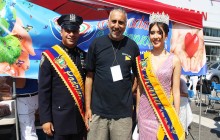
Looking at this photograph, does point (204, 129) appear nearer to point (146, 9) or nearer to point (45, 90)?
point (146, 9)

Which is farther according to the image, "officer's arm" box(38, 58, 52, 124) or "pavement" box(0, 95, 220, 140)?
"pavement" box(0, 95, 220, 140)

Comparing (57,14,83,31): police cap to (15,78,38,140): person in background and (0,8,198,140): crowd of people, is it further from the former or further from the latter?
(15,78,38,140): person in background

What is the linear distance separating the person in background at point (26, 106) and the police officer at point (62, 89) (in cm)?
90

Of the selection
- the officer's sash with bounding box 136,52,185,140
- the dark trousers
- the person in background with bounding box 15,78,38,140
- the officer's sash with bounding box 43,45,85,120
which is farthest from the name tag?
the person in background with bounding box 15,78,38,140

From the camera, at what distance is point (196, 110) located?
8781mm

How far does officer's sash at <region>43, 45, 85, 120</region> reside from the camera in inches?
99.0

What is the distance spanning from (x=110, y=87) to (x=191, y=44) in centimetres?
181

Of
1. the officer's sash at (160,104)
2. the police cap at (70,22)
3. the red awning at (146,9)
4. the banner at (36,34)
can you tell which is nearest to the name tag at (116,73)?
the officer's sash at (160,104)

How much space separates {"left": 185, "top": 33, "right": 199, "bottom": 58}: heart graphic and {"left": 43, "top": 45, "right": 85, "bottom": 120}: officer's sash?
72.4 inches

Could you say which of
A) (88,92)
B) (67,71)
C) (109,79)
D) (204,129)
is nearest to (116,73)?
(109,79)

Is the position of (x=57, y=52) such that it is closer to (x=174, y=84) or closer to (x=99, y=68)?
(x=99, y=68)

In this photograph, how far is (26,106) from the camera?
3.31 m

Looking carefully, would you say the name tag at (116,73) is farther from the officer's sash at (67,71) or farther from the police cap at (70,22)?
the police cap at (70,22)

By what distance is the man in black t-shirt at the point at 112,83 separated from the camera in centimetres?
248
